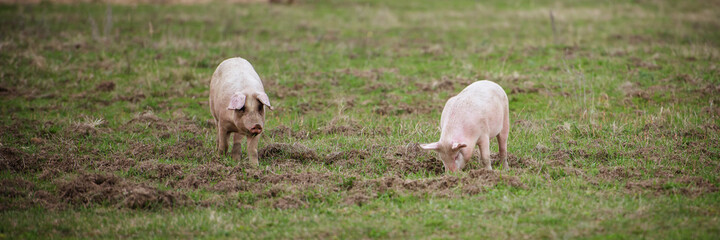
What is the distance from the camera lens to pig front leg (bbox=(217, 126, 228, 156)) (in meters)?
9.35

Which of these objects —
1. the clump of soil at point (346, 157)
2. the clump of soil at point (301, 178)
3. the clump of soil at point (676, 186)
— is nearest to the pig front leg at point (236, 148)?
the clump of soil at point (301, 178)

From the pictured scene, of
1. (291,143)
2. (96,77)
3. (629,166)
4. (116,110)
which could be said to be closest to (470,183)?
(629,166)

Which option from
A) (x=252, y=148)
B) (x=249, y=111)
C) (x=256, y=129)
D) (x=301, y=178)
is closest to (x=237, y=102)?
(x=249, y=111)

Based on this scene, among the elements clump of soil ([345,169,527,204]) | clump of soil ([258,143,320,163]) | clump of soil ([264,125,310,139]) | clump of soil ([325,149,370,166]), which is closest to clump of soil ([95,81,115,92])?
clump of soil ([264,125,310,139])

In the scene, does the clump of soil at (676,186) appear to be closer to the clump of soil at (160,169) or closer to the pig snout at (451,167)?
the pig snout at (451,167)

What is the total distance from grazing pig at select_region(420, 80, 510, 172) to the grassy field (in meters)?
0.32

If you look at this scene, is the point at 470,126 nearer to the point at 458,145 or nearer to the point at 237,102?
the point at 458,145

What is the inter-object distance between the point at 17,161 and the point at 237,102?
3562 millimetres

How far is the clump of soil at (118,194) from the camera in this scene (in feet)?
24.2

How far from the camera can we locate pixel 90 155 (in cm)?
946

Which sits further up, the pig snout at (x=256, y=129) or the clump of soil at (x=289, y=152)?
the pig snout at (x=256, y=129)

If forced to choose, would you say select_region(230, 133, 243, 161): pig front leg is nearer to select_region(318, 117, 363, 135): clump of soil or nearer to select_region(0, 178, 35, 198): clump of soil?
select_region(318, 117, 363, 135): clump of soil

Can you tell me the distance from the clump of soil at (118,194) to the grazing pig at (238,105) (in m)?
1.62

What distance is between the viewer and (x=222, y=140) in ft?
31.1
